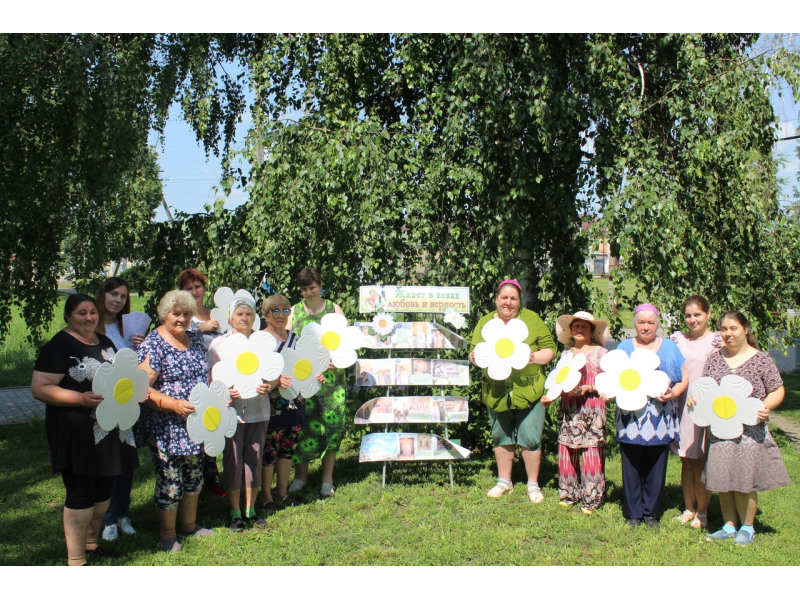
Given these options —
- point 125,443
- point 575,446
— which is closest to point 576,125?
point 575,446

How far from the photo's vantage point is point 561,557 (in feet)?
12.8

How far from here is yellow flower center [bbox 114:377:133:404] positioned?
346 centimetres

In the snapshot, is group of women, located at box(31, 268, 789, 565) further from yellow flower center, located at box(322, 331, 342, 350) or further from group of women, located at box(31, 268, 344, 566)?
yellow flower center, located at box(322, 331, 342, 350)

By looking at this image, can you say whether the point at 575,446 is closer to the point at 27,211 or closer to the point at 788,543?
the point at 788,543

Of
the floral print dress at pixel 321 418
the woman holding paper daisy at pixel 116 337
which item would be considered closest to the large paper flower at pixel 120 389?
the woman holding paper daisy at pixel 116 337

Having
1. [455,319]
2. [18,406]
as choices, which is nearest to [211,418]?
[455,319]

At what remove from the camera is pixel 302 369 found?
180 inches

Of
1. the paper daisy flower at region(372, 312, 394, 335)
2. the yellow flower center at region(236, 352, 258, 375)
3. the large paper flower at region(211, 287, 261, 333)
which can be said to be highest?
the large paper flower at region(211, 287, 261, 333)

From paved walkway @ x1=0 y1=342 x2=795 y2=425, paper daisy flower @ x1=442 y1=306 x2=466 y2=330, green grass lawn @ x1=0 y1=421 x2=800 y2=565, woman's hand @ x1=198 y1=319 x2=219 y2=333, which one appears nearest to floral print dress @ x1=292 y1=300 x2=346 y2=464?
green grass lawn @ x1=0 y1=421 x2=800 y2=565

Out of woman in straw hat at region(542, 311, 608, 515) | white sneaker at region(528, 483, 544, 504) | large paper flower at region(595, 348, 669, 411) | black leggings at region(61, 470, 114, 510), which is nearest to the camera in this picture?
black leggings at region(61, 470, 114, 510)

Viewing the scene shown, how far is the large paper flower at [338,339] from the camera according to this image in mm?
4816

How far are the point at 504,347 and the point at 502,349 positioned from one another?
0.02m

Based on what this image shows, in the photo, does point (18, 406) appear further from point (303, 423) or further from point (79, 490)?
point (79, 490)

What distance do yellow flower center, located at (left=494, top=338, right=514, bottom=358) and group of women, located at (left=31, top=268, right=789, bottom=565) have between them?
6.0 inches
